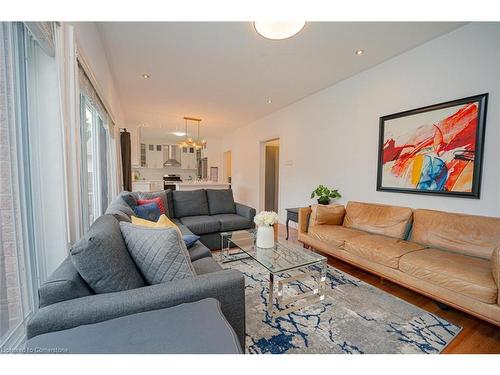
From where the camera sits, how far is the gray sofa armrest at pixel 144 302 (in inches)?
32.2

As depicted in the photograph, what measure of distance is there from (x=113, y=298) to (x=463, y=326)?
2.37 meters

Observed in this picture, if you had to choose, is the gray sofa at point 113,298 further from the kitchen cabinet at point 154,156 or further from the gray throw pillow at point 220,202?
the kitchen cabinet at point 154,156

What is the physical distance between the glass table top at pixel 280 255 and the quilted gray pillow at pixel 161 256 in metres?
0.81

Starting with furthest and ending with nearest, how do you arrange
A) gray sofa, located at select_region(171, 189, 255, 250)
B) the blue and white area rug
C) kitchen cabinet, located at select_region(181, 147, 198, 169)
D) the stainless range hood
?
kitchen cabinet, located at select_region(181, 147, 198, 169) < the stainless range hood < gray sofa, located at select_region(171, 189, 255, 250) < the blue and white area rug

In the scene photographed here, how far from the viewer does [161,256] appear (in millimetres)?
1104

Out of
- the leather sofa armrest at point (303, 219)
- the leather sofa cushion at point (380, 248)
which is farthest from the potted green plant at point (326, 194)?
the leather sofa cushion at point (380, 248)

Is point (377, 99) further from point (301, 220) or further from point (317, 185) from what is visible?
point (301, 220)

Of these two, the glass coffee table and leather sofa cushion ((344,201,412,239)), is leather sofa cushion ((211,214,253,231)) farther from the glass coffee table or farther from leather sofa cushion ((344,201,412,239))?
leather sofa cushion ((344,201,412,239))

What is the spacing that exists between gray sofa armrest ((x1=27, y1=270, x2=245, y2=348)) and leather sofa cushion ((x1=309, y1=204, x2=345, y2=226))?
2053 millimetres

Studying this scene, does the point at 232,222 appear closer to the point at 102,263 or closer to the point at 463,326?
the point at 102,263

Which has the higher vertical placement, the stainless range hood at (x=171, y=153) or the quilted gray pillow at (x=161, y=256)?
the stainless range hood at (x=171, y=153)

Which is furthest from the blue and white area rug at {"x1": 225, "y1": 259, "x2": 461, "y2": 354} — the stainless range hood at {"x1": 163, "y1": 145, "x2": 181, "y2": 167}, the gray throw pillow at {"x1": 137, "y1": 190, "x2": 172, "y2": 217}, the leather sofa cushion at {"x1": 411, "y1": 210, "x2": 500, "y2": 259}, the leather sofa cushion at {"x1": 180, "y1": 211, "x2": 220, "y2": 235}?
the stainless range hood at {"x1": 163, "y1": 145, "x2": 181, "y2": 167}

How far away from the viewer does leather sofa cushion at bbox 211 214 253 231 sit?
319 centimetres
